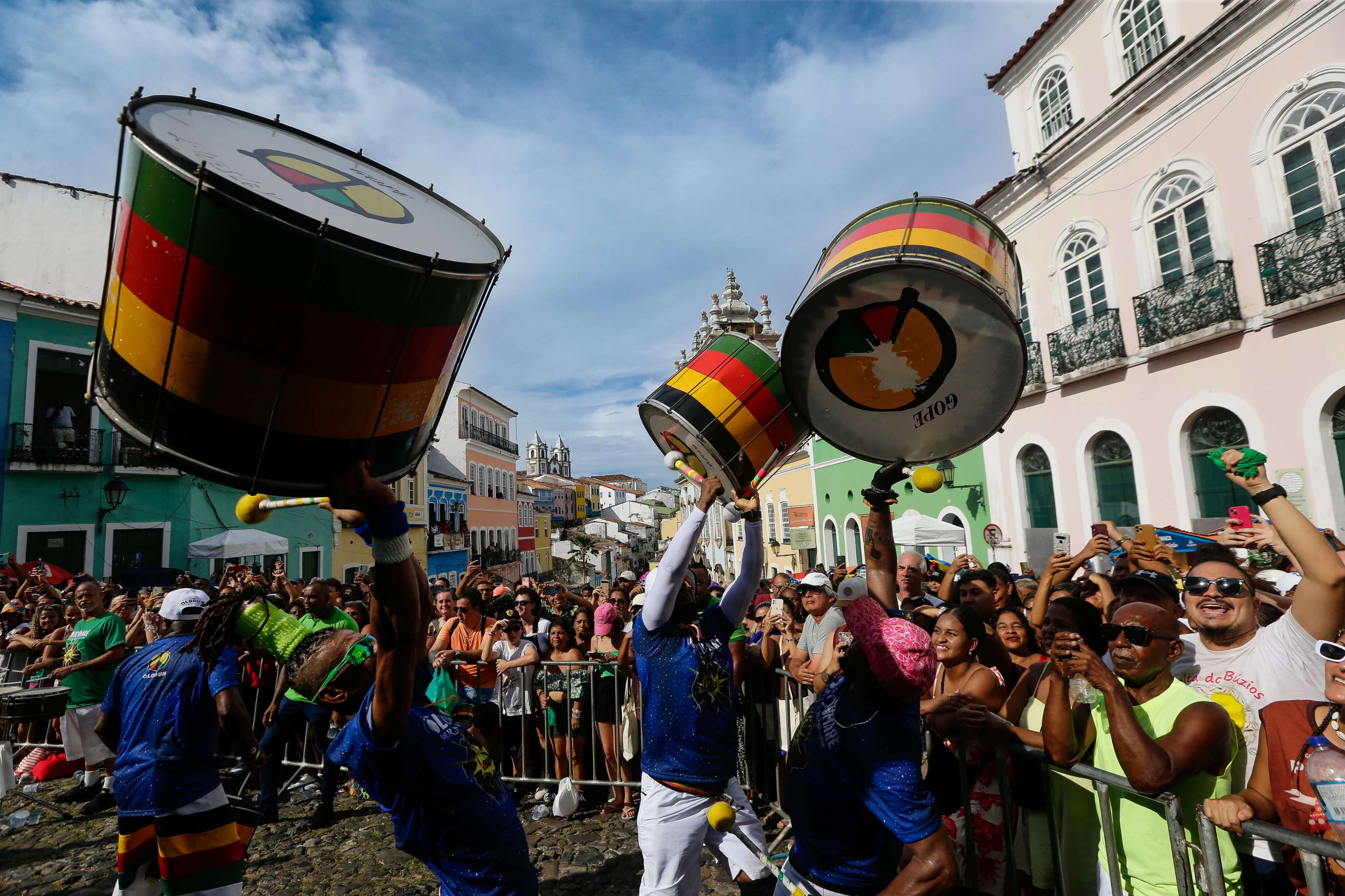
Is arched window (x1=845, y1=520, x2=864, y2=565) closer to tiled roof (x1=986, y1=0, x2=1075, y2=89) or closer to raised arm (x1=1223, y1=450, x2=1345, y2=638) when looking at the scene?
tiled roof (x1=986, y1=0, x2=1075, y2=89)

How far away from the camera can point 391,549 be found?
6.53 feet

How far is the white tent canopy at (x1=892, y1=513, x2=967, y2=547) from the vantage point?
14.9 m

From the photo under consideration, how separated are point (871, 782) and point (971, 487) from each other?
16.0 meters

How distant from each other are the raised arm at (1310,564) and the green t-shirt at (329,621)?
619 centimetres

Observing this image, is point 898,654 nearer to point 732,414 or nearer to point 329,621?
point 732,414

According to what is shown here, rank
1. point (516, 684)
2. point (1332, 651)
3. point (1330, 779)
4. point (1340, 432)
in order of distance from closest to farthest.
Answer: point (1330, 779) → point (1332, 651) → point (516, 684) → point (1340, 432)

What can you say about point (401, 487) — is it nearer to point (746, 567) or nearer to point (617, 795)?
point (617, 795)

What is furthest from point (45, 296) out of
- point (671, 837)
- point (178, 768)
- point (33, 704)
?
point (671, 837)

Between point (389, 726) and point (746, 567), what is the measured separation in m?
1.92

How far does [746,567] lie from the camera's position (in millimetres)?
3576

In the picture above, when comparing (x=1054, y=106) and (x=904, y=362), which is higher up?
(x=1054, y=106)

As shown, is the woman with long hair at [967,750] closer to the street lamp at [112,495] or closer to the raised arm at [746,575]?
the raised arm at [746,575]

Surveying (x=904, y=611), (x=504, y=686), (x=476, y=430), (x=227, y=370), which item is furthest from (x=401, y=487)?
(x=227, y=370)

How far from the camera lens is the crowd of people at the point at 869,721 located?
232 cm
